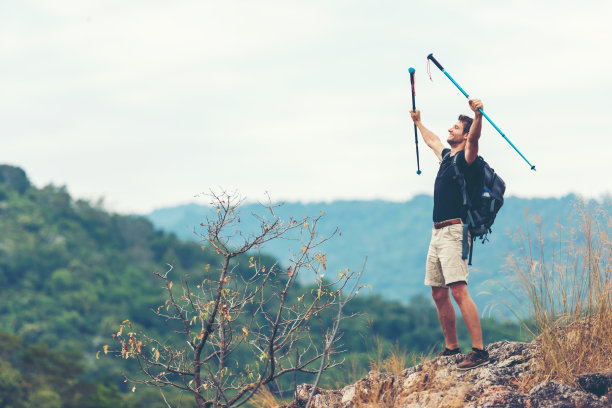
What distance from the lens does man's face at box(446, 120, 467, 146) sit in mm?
5879

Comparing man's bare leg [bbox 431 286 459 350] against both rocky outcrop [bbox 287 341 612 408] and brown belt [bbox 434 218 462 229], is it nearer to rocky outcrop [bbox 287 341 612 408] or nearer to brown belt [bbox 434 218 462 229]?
rocky outcrop [bbox 287 341 612 408]

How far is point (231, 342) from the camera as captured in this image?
549 cm

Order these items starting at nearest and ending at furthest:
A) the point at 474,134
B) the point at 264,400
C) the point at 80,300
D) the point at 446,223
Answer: the point at 474,134 < the point at 446,223 < the point at 264,400 < the point at 80,300

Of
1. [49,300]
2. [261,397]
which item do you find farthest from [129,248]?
[261,397]

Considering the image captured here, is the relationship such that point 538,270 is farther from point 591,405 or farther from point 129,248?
point 129,248

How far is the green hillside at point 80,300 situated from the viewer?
1367 inches

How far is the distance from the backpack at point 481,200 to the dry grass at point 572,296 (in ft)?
1.08

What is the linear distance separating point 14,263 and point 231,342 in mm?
62588

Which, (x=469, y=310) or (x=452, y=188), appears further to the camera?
(x=452, y=188)

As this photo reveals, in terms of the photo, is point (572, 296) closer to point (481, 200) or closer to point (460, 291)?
point (460, 291)

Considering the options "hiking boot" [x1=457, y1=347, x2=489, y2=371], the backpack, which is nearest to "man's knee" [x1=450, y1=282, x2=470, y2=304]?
the backpack

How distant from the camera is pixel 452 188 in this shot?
5762 millimetres

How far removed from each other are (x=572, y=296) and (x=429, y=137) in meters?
1.61

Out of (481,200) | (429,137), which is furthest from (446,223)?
(429,137)
